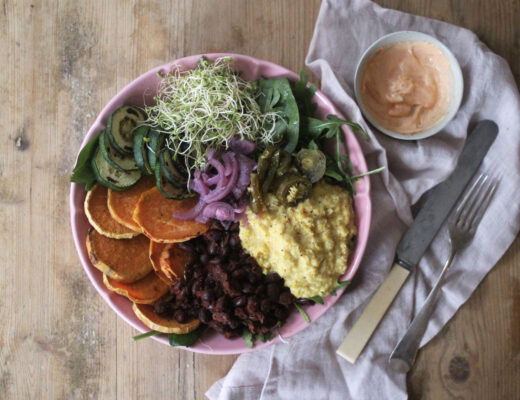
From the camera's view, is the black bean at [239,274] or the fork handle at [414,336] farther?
the fork handle at [414,336]

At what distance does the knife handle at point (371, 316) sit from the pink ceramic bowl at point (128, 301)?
39cm

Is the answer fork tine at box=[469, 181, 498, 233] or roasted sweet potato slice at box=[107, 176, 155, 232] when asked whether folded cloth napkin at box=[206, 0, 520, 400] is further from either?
roasted sweet potato slice at box=[107, 176, 155, 232]

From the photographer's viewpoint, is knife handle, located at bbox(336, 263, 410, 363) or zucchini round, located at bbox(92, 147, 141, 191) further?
knife handle, located at bbox(336, 263, 410, 363)

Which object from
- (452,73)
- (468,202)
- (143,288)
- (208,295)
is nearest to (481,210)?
(468,202)

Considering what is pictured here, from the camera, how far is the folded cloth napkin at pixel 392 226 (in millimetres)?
3125

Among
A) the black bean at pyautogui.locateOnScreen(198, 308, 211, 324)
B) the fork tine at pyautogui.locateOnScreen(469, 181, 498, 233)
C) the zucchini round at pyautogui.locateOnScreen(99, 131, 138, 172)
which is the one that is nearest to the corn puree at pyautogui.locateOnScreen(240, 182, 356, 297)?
the black bean at pyautogui.locateOnScreen(198, 308, 211, 324)

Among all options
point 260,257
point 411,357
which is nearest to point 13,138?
point 260,257

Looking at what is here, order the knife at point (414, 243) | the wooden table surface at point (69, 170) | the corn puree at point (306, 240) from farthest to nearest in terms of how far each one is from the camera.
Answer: the wooden table surface at point (69, 170) < the knife at point (414, 243) < the corn puree at point (306, 240)

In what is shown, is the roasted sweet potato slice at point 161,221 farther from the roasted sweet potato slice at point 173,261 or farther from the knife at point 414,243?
the knife at point 414,243

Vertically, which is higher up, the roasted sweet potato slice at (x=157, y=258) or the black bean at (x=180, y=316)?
the roasted sweet potato slice at (x=157, y=258)

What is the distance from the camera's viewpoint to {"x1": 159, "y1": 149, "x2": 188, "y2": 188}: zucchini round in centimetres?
282

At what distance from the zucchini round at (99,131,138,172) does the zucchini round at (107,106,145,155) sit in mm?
33

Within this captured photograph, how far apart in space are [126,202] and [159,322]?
79 cm

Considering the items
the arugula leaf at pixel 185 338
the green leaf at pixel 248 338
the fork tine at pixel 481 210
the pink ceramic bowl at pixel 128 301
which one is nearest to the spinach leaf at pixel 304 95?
the pink ceramic bowl at pixel 128 301
